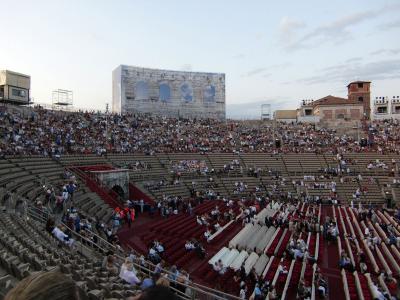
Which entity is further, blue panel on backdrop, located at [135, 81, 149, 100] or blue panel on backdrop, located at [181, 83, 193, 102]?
blue panel on backdrop, located at [181, 83, 193, 102]

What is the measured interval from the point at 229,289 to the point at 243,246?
4.75 m

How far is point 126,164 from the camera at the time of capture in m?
36.5

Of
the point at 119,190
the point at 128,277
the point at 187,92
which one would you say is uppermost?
the point at 187,92

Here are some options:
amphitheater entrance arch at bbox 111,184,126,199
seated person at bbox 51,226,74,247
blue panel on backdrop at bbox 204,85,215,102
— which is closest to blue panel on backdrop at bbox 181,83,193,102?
blue panel on backdrop at bbox 204,85,215,102

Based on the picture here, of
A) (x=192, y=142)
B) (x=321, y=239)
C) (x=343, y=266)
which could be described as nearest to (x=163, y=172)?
(x=192, y=142)

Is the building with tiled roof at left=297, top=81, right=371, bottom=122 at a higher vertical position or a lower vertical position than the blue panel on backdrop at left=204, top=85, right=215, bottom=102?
lower

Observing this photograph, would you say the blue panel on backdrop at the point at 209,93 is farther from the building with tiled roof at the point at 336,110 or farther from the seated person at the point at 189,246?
the seated person at the point at 189,246

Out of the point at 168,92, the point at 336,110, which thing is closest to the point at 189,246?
the point at 168,92

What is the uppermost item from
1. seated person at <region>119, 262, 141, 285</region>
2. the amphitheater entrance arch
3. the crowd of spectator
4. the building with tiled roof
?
the building with tiled roof

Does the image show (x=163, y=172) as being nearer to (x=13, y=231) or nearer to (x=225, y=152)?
(x=225, y=152)

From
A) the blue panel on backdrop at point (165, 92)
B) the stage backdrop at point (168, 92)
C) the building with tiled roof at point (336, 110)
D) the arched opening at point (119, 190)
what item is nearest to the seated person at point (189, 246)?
the arched opening at point (119, 190)

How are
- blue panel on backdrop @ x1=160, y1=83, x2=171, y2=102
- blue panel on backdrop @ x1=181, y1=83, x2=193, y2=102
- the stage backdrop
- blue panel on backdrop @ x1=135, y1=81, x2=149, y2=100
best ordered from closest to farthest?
1. the stage backdrop
2. blue panel on backdrop @ x1=135, y1=81, x2=149, y2=100
3. blue panel on backdrop @ x1=160, y1=83, x2=171, y2=102
4. blue panel on backdrop @ x1=181, y1=83, x2=193, y2=102

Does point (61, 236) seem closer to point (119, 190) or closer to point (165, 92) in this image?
point (119, 190)

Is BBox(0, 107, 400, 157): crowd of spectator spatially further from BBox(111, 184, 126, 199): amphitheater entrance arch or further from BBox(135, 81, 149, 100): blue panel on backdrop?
BBox(135, 81, 149, 100): blue panel on backdrop
